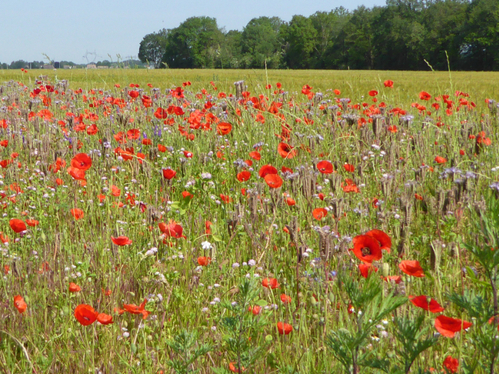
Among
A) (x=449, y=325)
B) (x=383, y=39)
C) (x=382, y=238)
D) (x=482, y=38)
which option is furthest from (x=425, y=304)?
(x=383, y=39)

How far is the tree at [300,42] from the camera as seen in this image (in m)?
97.8

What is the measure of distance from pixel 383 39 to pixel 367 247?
85428 millimetres

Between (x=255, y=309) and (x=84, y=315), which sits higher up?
(x=84, y=315)

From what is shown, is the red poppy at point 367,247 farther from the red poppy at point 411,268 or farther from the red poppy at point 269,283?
the red poppy at point 269,283

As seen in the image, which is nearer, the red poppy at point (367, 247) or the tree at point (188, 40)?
the red poppy at point (367, 247)

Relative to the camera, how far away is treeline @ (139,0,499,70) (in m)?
66.8

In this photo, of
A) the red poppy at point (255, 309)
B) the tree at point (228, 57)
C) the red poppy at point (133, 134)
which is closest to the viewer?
the red poppy at point (255, 309)

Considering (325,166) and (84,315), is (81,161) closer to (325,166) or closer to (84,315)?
(84,315)

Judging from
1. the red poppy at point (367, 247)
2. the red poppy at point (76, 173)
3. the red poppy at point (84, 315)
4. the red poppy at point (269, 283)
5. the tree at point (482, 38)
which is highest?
the tree at point (482, 38)

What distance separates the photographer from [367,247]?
1.67 metres

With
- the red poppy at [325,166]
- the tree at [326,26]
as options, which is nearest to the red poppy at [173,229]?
the red poppy at [325,166]

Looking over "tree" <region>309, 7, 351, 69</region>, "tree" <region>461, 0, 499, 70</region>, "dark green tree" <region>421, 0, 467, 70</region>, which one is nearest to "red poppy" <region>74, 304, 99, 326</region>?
"tree" <region>461, 0, 499, 70</region>

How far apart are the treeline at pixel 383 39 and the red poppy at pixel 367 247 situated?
48500 mm

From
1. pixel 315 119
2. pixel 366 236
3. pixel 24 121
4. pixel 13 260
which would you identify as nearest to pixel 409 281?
pixel 366 236
